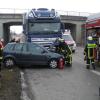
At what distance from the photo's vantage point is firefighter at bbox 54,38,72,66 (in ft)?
69.4

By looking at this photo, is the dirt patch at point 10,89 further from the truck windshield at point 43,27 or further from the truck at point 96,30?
the truck windshield at point 43,27

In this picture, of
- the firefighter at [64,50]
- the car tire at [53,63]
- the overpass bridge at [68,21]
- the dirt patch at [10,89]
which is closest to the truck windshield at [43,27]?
the firefighter at [64,50]

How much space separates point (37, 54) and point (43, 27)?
400 cm

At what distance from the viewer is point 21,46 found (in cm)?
2012

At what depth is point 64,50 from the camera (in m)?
21.3

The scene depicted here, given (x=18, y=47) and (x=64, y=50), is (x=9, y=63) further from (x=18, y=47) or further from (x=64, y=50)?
(x=64, y=50)

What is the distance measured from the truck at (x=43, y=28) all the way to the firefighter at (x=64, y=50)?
1.87 meters

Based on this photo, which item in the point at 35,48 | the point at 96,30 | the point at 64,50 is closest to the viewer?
the point at 35,48

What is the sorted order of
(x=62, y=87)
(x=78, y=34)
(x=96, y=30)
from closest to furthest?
(x=62, y=87) < (x=96, y=30) < (x=78, y=34)

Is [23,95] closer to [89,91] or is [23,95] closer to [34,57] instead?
[89,91]

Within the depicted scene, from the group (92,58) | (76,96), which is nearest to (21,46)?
(92,58)

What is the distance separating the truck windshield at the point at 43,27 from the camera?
925 inches

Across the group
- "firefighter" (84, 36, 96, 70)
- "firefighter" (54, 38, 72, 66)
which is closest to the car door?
"firefighter" (54, 38, 72, 66)

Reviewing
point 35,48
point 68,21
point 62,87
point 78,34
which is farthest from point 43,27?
point 78,34
